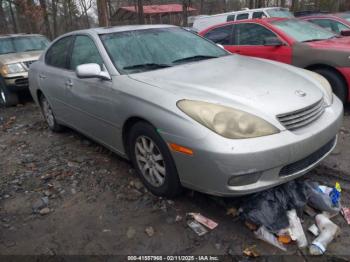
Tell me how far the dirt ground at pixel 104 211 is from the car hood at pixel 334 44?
51.0 inches

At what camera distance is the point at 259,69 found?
131 inches

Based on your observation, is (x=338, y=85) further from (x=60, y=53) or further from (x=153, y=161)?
(x=60, y=53)

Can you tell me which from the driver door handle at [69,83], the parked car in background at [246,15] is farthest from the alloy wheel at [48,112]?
the parked car in background at [246,15]

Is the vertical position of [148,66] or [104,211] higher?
[148,66]

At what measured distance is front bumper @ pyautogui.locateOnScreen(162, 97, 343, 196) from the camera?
232 centimetres

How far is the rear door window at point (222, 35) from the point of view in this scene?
258 inches

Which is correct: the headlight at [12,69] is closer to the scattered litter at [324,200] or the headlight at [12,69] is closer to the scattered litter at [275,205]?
the scattered litter at [275,205]

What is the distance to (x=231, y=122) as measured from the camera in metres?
2.42

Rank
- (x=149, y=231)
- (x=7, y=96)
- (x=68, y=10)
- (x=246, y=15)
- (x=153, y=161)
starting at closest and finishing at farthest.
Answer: (x=149, y=231)
(x=153, y=161)
(x=7, y=96)
(x=246, y=15)
(x=68, y=10)

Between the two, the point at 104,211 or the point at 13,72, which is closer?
the point at 104,211

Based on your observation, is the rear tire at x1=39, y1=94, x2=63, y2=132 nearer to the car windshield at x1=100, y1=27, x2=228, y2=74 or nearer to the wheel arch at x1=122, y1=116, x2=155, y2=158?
the car windshield at x1=100, y1=27, x2=228, y2=74

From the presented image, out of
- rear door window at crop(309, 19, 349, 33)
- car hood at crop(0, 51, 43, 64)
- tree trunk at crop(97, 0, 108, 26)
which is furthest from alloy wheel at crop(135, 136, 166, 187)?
tree trunk at crop(97, 0, 108, 26)

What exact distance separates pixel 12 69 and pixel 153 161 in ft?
19.1

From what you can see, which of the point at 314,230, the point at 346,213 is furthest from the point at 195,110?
the point at 346,213
